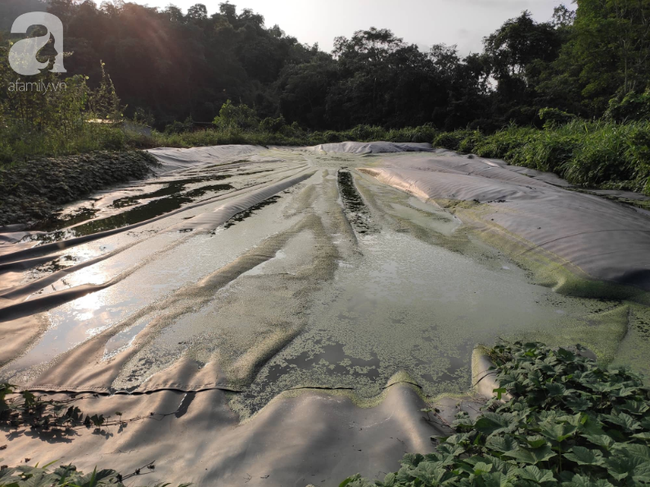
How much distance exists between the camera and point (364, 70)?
72.3 ft

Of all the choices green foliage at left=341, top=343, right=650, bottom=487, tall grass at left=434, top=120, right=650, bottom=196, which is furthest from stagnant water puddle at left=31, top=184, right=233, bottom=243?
tall grass at left=434, top=120, right=650, bottom=196

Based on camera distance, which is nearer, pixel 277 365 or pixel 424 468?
pixel 424 468

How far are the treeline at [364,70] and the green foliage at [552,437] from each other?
14561 millimetres

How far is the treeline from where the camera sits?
42.2ft

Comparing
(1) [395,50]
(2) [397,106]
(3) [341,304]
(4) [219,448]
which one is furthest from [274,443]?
(1) [395,50]

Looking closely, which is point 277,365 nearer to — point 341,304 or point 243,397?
point 243,397

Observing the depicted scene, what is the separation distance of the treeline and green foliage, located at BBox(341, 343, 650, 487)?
1456 centimetres

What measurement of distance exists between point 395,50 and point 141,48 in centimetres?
1492

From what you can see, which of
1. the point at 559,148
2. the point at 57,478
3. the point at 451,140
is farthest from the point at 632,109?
the point at 57,478

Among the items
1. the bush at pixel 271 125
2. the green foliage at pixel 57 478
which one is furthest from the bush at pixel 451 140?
the green foliage at pixel 57 478

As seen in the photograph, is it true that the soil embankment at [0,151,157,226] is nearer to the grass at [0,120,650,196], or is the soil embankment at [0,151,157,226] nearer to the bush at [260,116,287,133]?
the grass at [0,120,650,196]

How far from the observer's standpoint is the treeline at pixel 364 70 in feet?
42.2

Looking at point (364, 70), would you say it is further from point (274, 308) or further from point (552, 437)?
point (552, 437)

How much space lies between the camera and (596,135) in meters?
5.68
